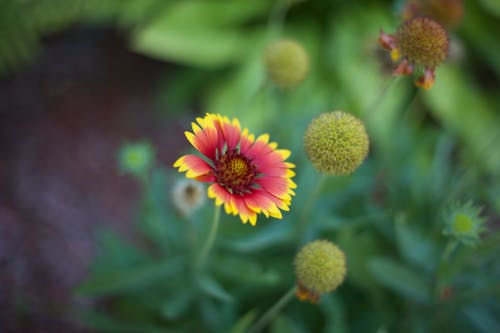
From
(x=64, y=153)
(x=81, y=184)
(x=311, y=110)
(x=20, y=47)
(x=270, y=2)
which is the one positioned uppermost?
(x=270, y=2)

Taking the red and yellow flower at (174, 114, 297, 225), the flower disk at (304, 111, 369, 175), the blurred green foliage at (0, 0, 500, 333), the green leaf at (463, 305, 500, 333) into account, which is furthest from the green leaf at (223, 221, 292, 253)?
the green leaf at (463, 305, 500, 333)

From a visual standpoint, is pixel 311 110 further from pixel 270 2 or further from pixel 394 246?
pixel 270 2

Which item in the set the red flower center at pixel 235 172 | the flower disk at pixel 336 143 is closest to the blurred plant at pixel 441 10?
the flower disk at pixel 336 143

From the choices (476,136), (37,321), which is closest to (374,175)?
(476,136)

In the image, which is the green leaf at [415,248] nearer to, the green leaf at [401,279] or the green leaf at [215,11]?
the green leaf at [401,279]

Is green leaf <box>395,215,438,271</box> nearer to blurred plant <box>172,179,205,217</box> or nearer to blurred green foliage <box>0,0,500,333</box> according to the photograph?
blurred green foliage <box>0,0,500,333</box>

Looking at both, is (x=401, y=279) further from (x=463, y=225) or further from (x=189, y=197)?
(x=189, y=197)
